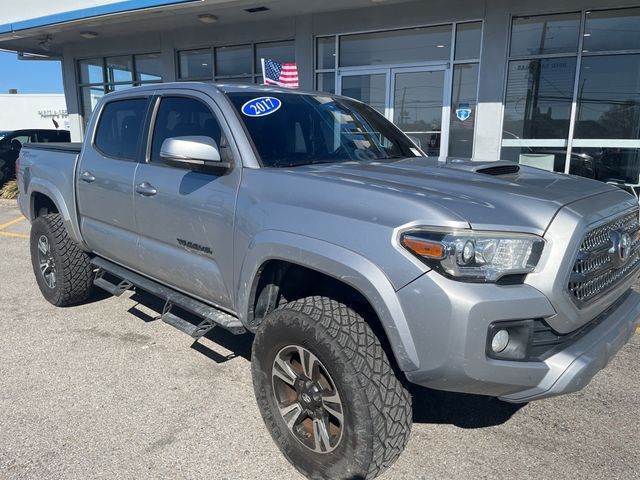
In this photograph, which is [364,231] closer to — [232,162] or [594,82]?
[232,162]

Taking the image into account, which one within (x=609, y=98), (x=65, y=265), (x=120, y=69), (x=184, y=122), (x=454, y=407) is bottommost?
(x=454, y=407)

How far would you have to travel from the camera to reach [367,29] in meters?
9.89

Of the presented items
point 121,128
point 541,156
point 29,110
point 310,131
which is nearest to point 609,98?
point 541,156

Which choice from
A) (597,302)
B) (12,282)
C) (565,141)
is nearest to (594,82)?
(565,141)

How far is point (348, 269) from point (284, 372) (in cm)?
74

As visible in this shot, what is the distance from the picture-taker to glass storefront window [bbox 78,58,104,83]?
14789 mm

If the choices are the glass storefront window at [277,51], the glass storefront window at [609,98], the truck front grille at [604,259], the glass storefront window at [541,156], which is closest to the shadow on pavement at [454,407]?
the truck front grille at [604,259]

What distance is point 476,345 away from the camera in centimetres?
205

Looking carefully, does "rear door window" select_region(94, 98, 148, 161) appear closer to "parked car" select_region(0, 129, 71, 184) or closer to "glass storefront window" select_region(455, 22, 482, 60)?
"glass storefront window" select_region(455, 22, 482, 60)

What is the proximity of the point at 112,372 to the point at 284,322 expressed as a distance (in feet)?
5.88

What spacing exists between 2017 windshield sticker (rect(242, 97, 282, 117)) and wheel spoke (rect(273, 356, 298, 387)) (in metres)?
1.52

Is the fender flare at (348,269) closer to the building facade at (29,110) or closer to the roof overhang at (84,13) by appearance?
the roof overhang at (84,13)

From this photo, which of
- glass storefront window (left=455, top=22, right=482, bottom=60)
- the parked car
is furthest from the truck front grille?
the parked car

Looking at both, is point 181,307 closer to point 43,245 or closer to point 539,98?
point 43,245
